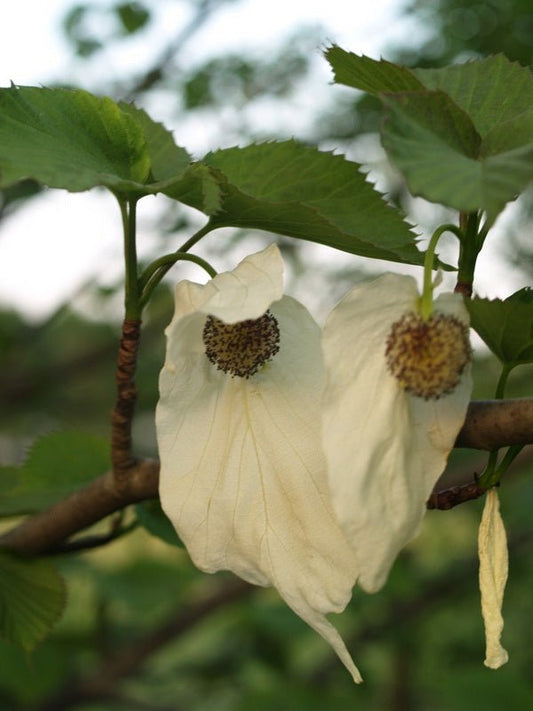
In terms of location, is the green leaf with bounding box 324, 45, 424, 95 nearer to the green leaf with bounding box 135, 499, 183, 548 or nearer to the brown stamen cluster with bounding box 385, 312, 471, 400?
the brown stamen cluster with bounding box 385, 312, 471, 400

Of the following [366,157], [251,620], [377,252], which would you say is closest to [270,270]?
[377,252]

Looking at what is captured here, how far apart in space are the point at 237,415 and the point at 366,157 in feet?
3.93

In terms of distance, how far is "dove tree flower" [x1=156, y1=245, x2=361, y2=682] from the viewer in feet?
1.11

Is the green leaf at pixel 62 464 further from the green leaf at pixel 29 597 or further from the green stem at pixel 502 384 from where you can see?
the green stem at pixel 502 384

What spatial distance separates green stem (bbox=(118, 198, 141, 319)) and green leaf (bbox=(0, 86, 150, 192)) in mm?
12

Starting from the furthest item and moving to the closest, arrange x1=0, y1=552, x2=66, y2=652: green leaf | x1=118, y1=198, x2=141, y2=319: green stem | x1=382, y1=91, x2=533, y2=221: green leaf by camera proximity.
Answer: x1=0, y1=552, x2=66, y2=652: green leaf → x1=118, y1=198, x2=141, y2=319: green stem → x1=382, y1=91, x2=533, y2=221: green leaf

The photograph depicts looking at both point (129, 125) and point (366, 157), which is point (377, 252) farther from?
point (366, 157)

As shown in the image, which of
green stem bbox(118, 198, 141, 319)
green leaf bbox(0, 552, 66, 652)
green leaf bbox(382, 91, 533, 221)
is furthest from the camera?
green leaf bbox(0, 552, 66, 652)

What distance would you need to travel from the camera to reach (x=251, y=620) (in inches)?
62.4

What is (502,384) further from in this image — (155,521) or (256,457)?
(155,521)

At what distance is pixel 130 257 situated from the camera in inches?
14.8

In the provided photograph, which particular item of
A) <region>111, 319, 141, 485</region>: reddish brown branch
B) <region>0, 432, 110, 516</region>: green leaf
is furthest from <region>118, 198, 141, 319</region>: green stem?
<region>0, 432, 110, 516</region>: green leaf

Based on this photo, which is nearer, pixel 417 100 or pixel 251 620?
pixel 417 100

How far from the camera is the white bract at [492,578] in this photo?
320 mm
